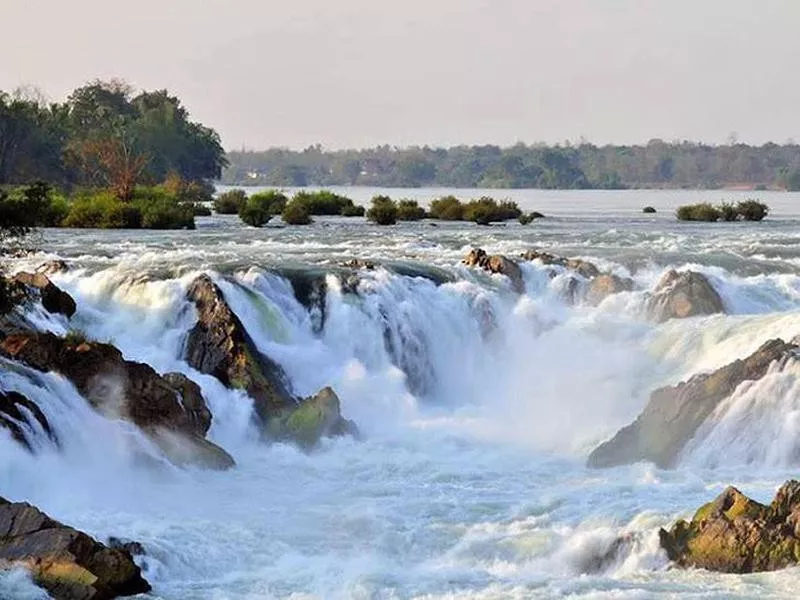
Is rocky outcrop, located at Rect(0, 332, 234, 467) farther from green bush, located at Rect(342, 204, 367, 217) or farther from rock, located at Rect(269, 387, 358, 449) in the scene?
green bush, located at Rect(342, 204, 367, 217)

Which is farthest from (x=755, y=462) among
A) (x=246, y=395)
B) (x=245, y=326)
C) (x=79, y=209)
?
(x=79, y=209)

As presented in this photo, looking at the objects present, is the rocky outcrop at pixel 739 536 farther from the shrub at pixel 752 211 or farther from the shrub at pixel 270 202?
the shrub at pixel 752 211

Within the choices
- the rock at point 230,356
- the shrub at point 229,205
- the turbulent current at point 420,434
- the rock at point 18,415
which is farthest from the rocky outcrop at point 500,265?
the shrub at point 229,205

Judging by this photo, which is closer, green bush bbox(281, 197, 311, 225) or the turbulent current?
the turbulent current

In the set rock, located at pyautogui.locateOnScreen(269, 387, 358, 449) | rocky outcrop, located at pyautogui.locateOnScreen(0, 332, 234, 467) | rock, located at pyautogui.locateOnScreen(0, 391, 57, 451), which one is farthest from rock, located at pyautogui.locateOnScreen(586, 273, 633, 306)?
rock, located at pyautogui.locateOnScreen(0, 391, 57, 451)

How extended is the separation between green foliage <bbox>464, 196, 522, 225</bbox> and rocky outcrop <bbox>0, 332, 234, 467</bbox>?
32324 millimetres

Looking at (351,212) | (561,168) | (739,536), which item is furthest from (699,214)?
(561,168)

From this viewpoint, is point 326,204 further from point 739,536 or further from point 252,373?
point 739,536

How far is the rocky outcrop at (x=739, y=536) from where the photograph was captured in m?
13.1

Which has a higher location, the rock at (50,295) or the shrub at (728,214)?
the shrub at (728,214)

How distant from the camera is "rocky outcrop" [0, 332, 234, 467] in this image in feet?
59.7

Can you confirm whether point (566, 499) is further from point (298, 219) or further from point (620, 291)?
point (298, 219)

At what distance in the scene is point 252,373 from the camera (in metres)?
21.3

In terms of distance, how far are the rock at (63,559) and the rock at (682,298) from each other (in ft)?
49.0
